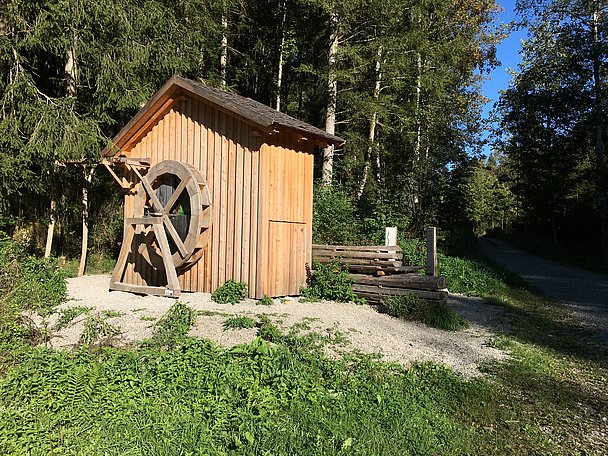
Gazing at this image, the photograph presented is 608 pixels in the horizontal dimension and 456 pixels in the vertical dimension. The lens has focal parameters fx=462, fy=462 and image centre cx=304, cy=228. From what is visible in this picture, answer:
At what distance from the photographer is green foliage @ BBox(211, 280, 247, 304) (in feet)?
28.7

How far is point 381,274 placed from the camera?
952 centimetres

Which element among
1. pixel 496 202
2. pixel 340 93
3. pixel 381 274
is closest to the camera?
pixel 381 274

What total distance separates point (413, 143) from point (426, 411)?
67.2ft

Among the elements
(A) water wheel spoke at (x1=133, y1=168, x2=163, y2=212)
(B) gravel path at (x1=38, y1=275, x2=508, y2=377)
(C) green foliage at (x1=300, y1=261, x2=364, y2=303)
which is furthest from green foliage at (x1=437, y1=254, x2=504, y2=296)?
(A) water wheel spoke at (x1=133, y1=168, x2=163, y2=212)

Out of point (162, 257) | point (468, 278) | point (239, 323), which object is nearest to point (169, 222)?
point (162, 257)

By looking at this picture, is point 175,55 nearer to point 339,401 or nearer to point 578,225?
point 339,401

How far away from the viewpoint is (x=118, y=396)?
372cm

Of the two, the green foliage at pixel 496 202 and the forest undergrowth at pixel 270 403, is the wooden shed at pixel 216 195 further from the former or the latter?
the green foliage at pixel 496 202

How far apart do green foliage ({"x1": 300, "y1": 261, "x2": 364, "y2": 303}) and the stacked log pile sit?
0.44ft

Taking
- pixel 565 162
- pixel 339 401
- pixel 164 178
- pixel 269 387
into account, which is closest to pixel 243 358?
pixel 269 387

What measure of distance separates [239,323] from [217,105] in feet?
15.7

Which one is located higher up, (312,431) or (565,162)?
(565,162)

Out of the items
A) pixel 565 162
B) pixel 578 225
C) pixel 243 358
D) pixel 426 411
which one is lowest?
pixel 426 411

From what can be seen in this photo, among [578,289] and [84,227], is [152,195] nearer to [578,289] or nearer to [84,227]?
[84,227]
